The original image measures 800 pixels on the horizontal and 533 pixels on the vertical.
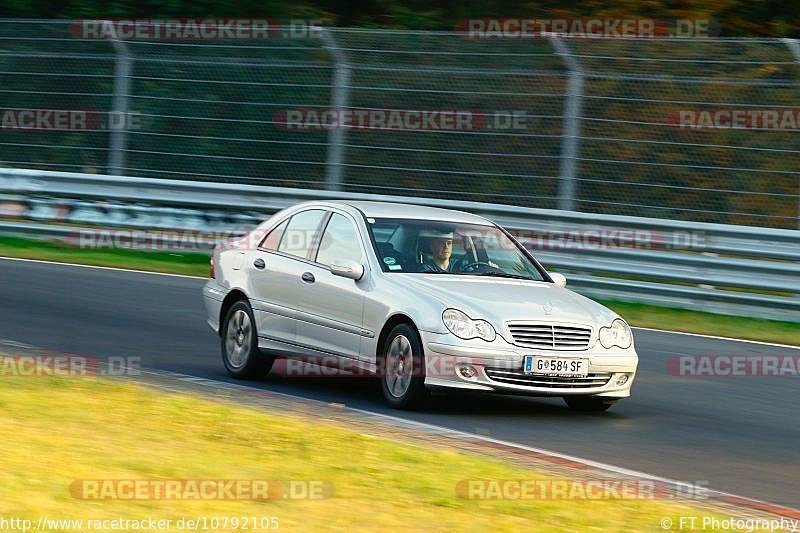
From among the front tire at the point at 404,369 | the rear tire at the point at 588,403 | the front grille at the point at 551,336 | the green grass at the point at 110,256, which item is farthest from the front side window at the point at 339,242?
the green grass at the point at 110,256

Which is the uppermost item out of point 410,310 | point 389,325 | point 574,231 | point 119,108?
point 119,108

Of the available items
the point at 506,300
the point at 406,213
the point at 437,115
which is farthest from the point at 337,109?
the point at 506,300

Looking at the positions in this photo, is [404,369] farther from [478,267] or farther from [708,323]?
[708,323]

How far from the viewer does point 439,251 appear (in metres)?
10.9

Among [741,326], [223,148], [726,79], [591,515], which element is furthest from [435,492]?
[223,148]

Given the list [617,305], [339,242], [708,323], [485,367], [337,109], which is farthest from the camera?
[337,109]

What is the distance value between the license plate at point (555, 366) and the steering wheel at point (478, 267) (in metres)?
1.21

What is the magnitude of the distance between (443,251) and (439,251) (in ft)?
0.10

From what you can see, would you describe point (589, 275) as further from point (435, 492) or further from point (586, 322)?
point (435, 492)

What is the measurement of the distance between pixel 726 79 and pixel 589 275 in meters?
2.79

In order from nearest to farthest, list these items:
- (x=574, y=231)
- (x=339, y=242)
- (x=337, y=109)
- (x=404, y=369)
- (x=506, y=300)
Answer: (x=404, y=369) → (x=506, y=300) → (x=339, y=242) → (x=574, y=231) → (x=337, y=109)

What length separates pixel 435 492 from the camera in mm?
6961

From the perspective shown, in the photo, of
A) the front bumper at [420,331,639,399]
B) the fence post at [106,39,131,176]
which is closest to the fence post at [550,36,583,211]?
the fence post at [106,39,131,176]

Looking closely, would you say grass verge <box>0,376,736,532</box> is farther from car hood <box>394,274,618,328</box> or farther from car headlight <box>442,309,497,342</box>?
car hood <box>394,274,618,328</box>
